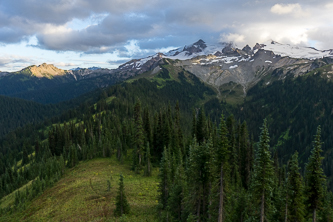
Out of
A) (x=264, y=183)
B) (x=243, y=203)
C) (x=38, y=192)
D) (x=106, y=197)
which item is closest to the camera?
(x=264, y=183)

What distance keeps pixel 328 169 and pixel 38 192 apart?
196667mm

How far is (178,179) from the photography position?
37.2m

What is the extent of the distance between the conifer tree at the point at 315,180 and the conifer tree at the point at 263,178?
680 centimetres

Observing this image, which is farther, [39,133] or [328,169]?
[39,133]

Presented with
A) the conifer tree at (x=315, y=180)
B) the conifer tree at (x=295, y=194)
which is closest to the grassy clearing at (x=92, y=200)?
the conifer tree at (x=295, y=194)

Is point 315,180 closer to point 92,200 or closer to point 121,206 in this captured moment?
point 121,206

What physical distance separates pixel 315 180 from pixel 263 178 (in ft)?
28.3

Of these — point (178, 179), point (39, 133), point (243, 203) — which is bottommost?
point (39, 133)

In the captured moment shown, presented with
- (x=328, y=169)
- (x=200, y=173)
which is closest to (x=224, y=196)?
(x=200, y=173)

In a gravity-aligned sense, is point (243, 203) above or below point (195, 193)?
below

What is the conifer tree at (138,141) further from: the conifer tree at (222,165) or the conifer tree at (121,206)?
the conifer tree at (222,165)

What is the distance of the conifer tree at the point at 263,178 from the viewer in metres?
24.5

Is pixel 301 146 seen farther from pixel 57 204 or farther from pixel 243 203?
pixel 57 204

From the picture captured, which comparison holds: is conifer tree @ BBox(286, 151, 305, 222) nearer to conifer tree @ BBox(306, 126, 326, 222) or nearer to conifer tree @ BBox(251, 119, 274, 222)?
conifer tree @ BBox(306, 126, 326, 222)
